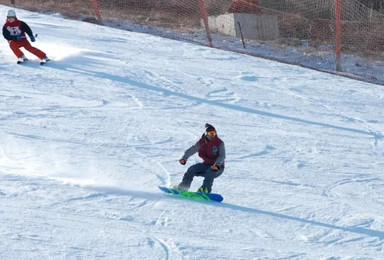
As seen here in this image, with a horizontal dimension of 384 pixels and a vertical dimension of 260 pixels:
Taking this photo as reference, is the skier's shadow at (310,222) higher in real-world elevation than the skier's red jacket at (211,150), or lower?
lower

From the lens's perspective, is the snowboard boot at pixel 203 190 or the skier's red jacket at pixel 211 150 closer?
the skier's red jacket at pixel 211 150

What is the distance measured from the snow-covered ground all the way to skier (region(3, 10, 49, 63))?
0.90 ft

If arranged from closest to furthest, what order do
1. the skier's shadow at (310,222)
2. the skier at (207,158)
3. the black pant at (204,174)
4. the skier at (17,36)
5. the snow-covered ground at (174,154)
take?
the snow-covered ground at (174,154), the skier's shadow at (310,222), the skier at (207,158), the black pant at (204,174), the skier at (17,36)

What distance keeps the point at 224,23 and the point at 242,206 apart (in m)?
12.1

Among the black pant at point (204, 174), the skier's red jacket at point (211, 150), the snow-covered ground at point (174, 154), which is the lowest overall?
the snow-covered ground at point (174, 154)

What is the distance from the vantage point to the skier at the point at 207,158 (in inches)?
330

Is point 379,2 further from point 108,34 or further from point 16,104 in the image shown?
point 16,104

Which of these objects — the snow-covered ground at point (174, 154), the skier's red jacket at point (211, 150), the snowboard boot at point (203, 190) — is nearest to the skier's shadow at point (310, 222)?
the snow-covered ground at point (174, 154)

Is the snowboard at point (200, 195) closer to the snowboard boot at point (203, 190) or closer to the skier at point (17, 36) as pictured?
the snowboard boot at point (203, 190)

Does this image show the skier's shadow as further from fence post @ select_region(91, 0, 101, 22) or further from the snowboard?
fence post @ select_region(91, 0, 101, 22)

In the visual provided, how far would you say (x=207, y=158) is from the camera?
853 centimetres

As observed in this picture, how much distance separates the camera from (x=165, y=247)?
7121mm

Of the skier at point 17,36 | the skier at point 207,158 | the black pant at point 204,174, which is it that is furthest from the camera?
the skier at point 17,36

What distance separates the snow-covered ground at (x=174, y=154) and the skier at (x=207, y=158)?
23cm
